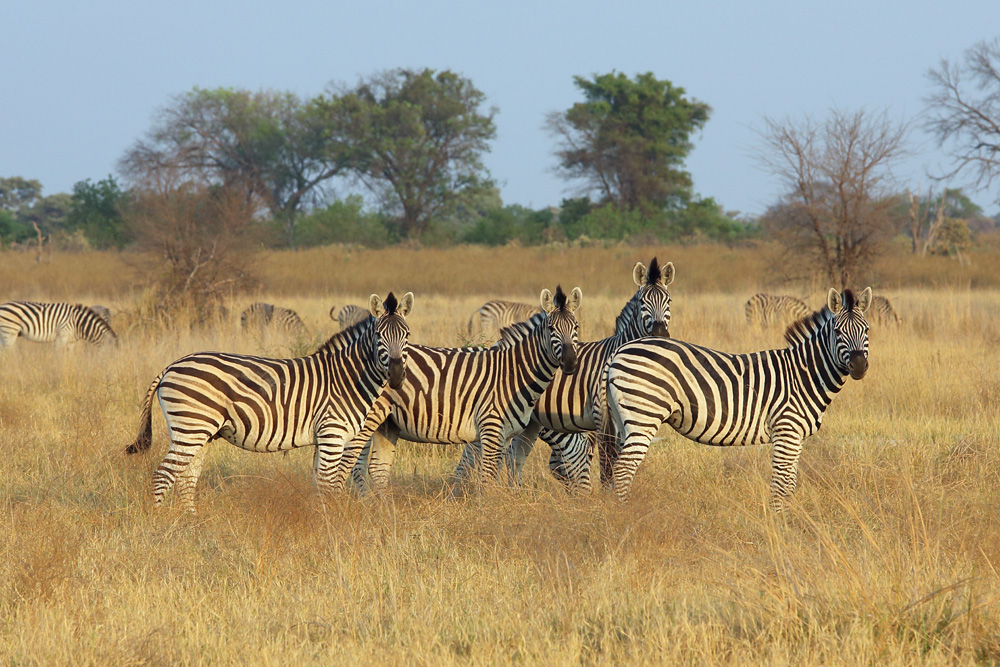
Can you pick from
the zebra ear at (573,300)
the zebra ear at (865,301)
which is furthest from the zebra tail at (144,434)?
the zebra ear at (865,301)

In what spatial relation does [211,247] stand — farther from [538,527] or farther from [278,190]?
[278,190]

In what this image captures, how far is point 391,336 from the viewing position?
6.10 metres

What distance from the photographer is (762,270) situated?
26906mm

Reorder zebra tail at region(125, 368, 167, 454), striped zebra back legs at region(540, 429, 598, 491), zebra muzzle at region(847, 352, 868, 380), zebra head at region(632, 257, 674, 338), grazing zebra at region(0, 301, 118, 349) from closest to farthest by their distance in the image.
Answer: zebra muzzle at region(847, 352, 868, 380), zebra tail at region(125, 368, 167, 454), striped zebra back legs at region(540, 429, 598, 491), zebra head at region(632, 257, 674, 338), grazing zebra at region(0, 301, 118, 349)

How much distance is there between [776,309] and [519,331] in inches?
385

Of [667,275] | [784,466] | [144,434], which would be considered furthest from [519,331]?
[144,434]

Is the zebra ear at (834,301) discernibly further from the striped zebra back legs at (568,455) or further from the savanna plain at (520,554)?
the striped zebra back legs at (568,455)

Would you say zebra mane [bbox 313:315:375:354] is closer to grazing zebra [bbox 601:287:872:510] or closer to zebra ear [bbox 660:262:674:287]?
grazing zebra [bbox 601:287:872:510]

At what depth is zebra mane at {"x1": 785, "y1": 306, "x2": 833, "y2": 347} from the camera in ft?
20.6

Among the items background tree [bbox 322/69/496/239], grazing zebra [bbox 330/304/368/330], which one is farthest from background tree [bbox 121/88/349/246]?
grazing zebra [bbox 330/304/368/330]

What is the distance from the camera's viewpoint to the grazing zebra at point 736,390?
5844mm

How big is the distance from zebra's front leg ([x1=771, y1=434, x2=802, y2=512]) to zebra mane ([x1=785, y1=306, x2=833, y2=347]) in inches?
28.8

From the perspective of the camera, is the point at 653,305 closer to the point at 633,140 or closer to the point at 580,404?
the point at 580,404

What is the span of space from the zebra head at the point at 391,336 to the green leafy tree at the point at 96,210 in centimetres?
3817
